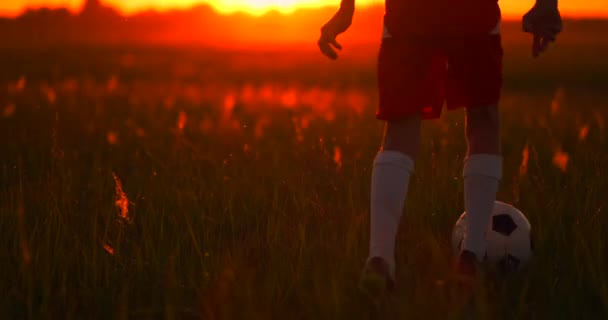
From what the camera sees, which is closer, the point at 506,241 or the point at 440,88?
the point at 440,88

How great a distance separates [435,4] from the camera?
2783 mm

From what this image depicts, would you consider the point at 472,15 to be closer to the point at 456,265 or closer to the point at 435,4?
the point at 435,4

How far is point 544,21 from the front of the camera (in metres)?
2.85

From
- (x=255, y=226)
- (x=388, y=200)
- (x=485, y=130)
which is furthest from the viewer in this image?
(x=255, y=226)

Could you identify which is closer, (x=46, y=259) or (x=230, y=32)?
(x=46, y=259)

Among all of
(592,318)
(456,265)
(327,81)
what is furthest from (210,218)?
(327,81)

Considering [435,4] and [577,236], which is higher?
[435,4]

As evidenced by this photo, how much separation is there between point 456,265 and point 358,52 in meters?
38.3

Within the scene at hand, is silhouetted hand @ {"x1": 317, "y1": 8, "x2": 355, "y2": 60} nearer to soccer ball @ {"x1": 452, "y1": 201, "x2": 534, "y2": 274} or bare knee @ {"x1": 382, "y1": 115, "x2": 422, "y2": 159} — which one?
bare knee @ {"x1": 382, "y1": 115, "x2": 422, "y2": 159}

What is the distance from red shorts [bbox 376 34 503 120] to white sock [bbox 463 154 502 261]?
23cm

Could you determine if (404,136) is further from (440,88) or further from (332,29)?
(332,29)

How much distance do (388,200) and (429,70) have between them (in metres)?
0.53

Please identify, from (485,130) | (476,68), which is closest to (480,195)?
(485,130)

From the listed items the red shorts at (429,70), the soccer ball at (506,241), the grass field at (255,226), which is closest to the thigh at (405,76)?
the red shorts at (429,70)
